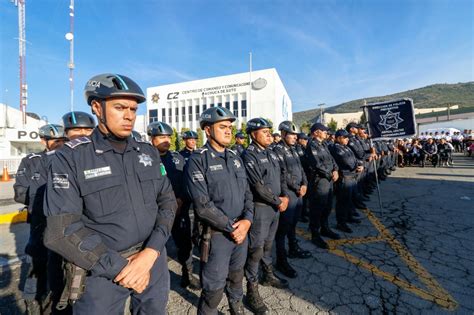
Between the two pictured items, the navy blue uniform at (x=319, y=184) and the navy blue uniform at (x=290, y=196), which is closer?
the navy blue uniform at (x=290, y=196)

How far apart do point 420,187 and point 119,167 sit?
1105 cm

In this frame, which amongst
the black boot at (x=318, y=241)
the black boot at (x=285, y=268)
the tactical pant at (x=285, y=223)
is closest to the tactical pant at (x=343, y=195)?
the black boot at (x=318, y=241)

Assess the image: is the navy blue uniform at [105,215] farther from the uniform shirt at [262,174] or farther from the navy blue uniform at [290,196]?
the navy blue uniform at [290,196]

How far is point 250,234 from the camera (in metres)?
2.85

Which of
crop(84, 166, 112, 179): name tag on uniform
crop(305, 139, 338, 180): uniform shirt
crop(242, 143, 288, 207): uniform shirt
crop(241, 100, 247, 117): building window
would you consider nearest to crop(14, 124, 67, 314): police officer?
crop(84, 166, 112, 179): name tag on uniform

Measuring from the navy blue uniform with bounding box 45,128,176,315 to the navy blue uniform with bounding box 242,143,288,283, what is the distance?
1.27 meters

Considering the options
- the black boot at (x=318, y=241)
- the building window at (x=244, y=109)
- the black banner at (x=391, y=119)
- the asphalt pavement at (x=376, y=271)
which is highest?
the building window at (x=244, y=109)

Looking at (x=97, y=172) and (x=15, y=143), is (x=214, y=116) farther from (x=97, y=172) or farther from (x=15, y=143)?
(x=15, y=143)

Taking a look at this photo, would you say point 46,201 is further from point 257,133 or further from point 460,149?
point 460,149

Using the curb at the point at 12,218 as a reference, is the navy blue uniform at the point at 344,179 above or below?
above

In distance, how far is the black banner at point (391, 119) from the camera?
5927 mm

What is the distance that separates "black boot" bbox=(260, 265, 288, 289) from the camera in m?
3.12

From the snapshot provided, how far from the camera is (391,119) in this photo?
616cm

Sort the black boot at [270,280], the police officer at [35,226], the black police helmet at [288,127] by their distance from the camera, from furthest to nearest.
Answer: the black police helmet at [288,127] < the black boot at [270,280] < the police officer at [35,226]
